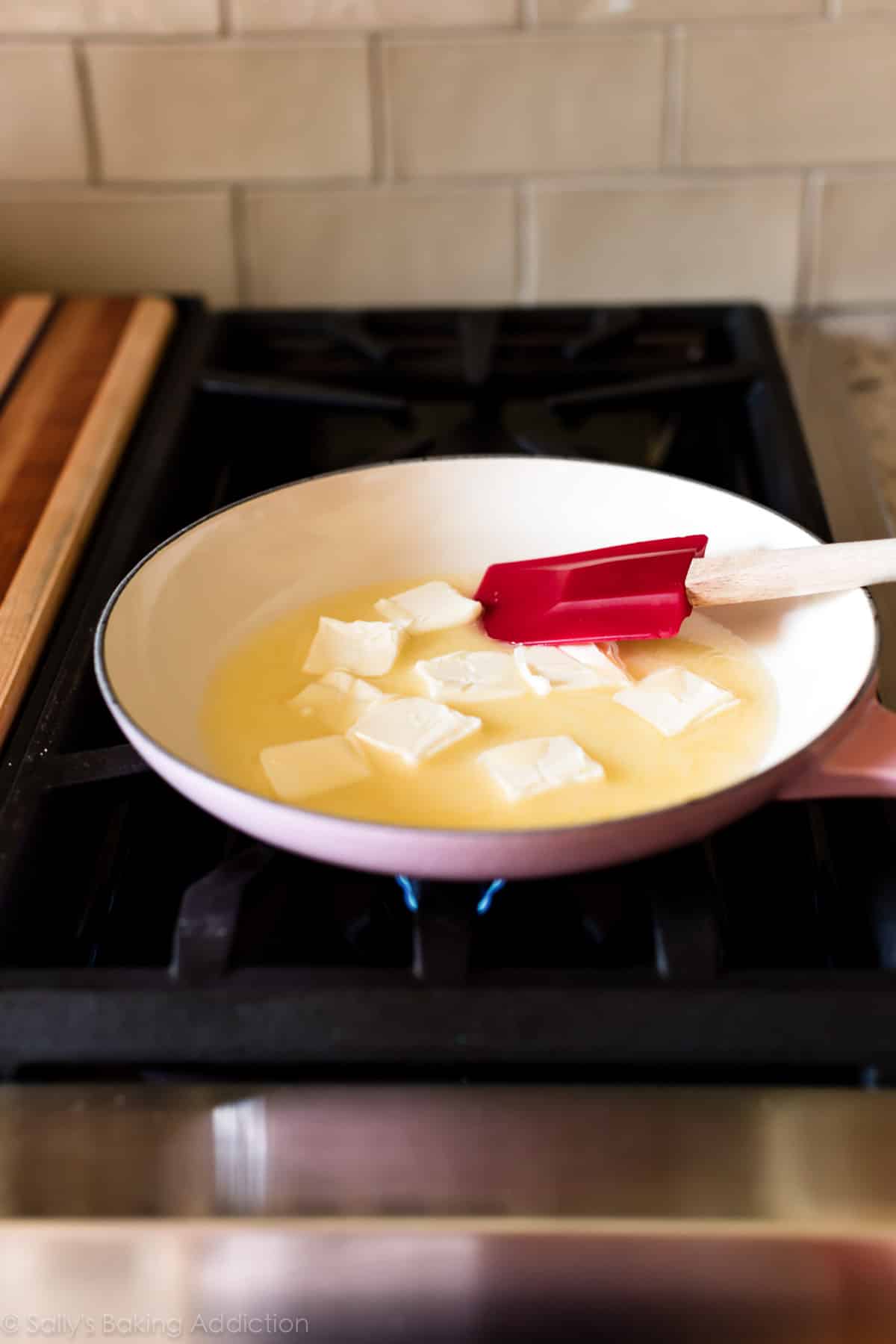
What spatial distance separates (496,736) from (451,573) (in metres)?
0.18

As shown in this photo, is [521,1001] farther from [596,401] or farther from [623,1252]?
[596,401]

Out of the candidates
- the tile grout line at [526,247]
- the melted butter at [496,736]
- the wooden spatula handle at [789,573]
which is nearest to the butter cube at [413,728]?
the melted butter at [496,736]

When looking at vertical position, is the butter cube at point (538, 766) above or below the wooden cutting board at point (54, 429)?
above

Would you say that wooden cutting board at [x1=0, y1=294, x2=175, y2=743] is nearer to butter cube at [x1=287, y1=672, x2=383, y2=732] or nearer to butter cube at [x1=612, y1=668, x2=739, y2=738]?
butter cube at [x1=287, y1=672, x2=383, y2=732]

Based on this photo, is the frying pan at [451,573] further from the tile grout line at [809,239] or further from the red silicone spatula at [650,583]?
the tile grout line at [809,239]

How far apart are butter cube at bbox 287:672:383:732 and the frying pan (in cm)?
5

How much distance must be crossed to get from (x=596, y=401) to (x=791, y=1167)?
0.57 meters

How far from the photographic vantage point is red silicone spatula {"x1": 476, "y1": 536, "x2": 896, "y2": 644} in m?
0.57

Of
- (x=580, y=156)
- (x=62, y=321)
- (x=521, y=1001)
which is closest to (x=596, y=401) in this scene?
(x=580, y=156)

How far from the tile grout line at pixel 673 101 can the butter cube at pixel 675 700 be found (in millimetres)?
538

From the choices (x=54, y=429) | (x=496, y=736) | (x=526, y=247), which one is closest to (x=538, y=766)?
(x=496, y=736)

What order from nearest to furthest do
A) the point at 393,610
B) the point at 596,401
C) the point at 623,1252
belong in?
the point at 623,1252, the point at 393,610, the point at 596,401

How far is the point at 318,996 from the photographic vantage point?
1.47 ft

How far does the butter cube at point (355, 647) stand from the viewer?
0.62 metres
